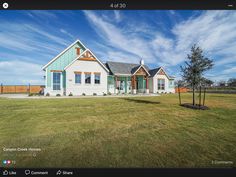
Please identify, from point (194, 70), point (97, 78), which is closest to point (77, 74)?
point (97, 78)

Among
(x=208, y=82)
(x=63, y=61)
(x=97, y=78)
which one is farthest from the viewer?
(x=97, y=78)

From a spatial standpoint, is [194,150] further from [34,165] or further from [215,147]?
[34,165]

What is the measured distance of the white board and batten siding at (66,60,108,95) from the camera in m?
15.0

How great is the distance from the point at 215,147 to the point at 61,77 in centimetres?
1605

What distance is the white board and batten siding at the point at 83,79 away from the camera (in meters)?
15.0
